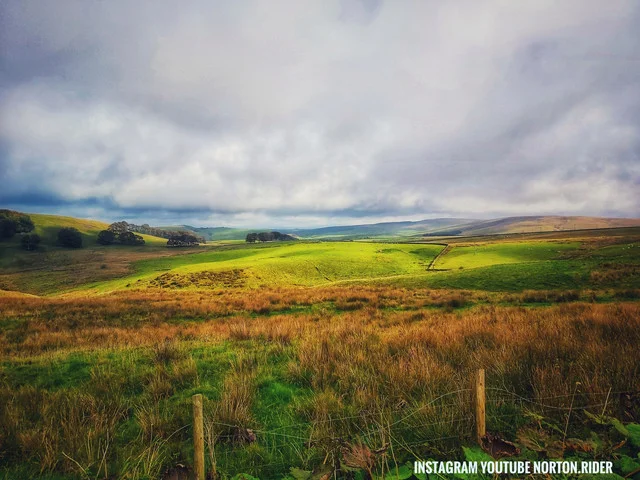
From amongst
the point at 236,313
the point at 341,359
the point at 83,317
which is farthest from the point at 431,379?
the point at 83,317

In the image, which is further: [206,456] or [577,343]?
[577,343]

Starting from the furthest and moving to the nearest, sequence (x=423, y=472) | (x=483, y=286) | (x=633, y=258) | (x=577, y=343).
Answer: (x=633, y=258)
(x=483, y=286)
(x=577, y=343)
(x=423, y=472)

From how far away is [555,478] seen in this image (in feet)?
8.34

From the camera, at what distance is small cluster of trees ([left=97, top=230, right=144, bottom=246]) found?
12488 cm

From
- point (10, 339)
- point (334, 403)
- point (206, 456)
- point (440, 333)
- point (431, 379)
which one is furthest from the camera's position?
point (10, 339)

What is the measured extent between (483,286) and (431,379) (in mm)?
26334

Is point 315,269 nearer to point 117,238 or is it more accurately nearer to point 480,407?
point 480,407

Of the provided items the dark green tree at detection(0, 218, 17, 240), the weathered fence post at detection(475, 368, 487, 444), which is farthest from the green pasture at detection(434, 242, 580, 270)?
the dark green tree at detection(0, 218, 17, 240)

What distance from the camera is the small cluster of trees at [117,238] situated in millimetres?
124875

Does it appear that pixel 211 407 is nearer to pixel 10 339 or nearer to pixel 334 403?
pixel 334 403

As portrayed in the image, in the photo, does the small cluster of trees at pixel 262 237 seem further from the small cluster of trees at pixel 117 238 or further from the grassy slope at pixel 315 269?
the grassy slope at pixel 315 269

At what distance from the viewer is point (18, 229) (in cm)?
11288

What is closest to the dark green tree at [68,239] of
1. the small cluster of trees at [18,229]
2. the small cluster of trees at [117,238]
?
the small cluster of trees at [18,229]

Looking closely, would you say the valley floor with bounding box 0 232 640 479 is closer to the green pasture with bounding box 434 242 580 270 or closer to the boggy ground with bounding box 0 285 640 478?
the boggy ground with bounding box 0 285 640 478
